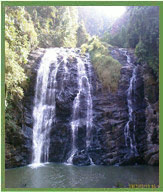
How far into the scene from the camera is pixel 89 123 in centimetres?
1402

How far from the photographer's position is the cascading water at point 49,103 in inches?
519

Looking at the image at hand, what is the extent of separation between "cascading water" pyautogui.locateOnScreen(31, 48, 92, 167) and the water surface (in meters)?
1.53

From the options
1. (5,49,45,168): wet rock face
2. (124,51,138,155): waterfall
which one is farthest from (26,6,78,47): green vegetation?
(124,51,138,155): waterfall

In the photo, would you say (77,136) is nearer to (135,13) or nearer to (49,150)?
(49,150)

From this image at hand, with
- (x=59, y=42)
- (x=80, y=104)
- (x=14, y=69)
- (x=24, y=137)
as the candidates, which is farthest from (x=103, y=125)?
(x=59, y=42)

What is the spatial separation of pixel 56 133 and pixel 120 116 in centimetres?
476

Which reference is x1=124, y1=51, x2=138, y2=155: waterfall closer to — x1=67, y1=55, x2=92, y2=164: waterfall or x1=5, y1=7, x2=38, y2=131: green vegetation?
x1=67, y1=55, x2=92, y2=164: waterfall

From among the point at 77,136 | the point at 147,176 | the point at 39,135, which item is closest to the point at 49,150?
the point at 39,135

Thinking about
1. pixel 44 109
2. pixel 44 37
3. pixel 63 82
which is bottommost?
pixel 44 109

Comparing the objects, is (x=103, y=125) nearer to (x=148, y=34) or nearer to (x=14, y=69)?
(x=14, y=69)

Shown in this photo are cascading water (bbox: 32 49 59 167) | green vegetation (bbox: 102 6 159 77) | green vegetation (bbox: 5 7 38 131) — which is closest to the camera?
green vegetation (bbox: 5 7 38 131)

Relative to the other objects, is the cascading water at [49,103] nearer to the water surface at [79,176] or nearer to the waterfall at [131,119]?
the water surface at [79,176]

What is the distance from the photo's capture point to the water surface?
8.66 metres

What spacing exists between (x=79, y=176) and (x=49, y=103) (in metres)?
6.41
